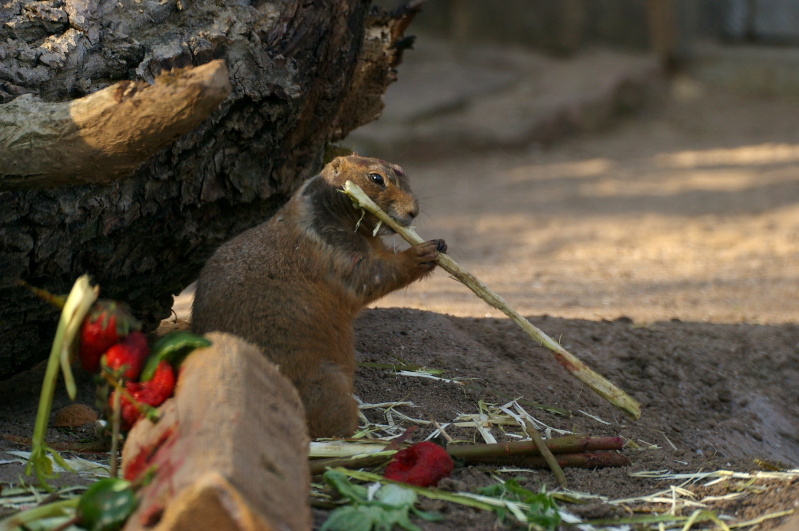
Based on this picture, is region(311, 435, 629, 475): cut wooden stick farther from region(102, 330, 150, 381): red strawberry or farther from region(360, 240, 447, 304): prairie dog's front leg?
region(360, 240, 447, 304): prairie dog's front leg

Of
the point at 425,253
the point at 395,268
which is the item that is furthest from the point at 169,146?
the point at 425,253

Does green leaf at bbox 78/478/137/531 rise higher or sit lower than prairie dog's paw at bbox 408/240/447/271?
lower

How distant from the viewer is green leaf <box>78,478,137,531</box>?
7.77 ft

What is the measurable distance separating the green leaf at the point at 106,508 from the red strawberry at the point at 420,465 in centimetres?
106

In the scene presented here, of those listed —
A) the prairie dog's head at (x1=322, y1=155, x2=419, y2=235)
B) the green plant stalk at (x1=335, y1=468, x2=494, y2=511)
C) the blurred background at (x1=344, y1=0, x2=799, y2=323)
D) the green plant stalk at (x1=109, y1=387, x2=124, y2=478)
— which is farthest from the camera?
the blurred background at (x1=344, y1=0, x2=799, y2=323)

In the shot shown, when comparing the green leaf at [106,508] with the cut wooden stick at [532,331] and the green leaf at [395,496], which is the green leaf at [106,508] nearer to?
the green leaf at [395,496]

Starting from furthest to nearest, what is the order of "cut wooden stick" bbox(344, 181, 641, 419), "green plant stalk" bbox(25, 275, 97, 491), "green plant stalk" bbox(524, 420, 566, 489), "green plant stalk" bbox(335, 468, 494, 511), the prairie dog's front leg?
1. the prairie dog's front leg
2. "cut wooden stick" bbox(344, 181, 641, 419)
3. "green plant stalk" bbox(524, 420, 566, 489)
4. "green plant stalk" bbox(335, 468, 494, 511)
5. "green plant stalk" bbox(25, 275, 97, 491)

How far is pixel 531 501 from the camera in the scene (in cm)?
312

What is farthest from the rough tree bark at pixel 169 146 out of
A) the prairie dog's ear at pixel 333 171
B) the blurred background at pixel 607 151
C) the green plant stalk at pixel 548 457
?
the blurred background at pixel 607 151

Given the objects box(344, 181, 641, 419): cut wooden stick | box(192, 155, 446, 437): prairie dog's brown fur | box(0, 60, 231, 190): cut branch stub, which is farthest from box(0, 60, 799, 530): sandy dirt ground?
box(0, 60, 231, 190): cut branch stub

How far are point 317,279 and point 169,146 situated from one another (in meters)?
0.96

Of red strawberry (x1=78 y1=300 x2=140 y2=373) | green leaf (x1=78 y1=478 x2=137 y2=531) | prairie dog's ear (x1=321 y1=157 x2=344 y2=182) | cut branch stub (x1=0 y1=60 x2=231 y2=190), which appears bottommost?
green leaf (x1=78 y1=478 x2=137 y2=531)

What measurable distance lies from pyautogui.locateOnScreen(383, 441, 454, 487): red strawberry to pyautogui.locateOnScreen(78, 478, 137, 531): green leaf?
3.48ft

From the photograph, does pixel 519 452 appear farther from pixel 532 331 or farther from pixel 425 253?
pixel 425 253
